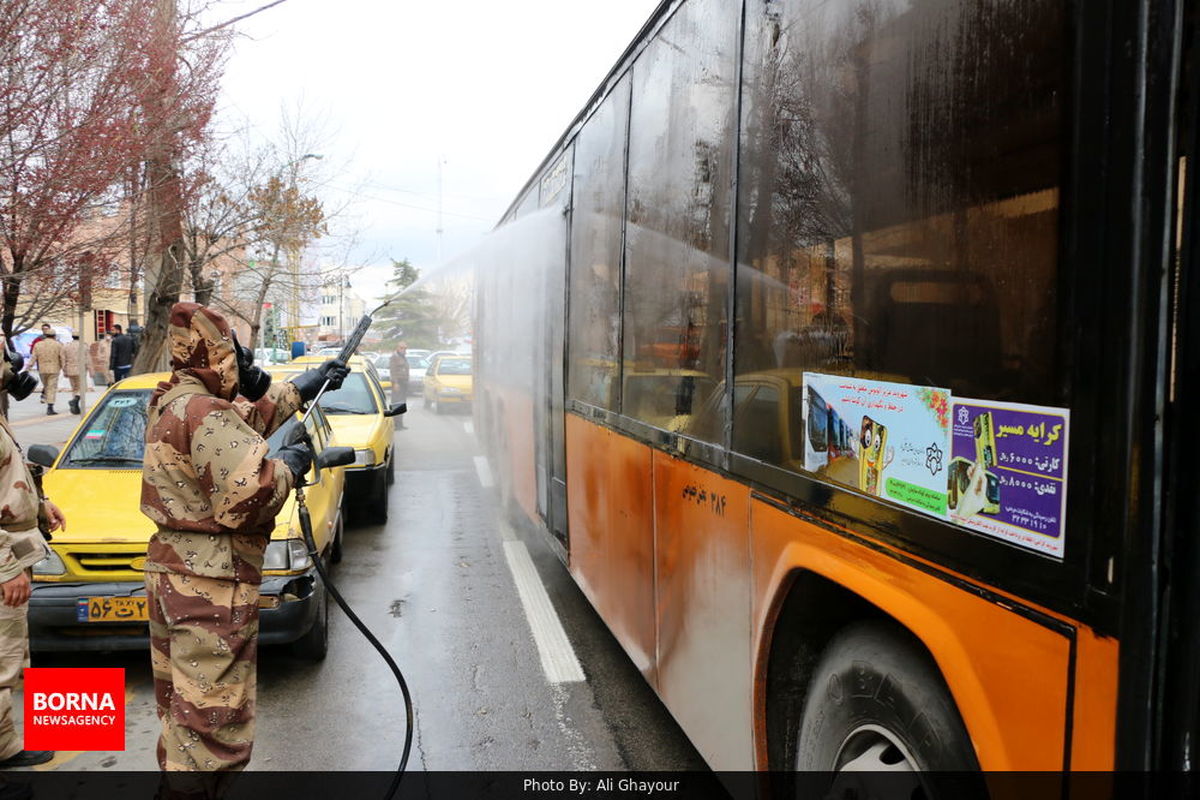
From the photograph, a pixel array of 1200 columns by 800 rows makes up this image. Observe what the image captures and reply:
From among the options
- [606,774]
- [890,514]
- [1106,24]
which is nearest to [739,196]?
[890,514]

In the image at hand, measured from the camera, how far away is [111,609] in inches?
184

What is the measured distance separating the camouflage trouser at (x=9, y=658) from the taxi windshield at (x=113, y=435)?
7.25 feet

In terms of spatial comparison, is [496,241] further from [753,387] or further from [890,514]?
[890,514]

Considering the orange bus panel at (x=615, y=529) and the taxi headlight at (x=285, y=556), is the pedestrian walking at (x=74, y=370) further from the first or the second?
the orange bus panel at (x=615, y=529)

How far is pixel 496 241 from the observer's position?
11.6 metres

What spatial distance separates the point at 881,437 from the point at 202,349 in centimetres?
243

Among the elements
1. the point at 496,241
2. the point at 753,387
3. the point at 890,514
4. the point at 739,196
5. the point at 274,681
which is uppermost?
the point at 496,241

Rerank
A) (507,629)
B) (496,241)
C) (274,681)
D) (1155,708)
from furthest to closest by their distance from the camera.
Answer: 1. (496,241)
2. (507,629)
3. (274,681)
4. (1155,708)

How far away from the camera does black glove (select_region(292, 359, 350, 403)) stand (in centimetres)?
393

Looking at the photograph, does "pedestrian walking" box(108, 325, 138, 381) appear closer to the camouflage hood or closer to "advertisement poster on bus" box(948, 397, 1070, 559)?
the camouflage hood

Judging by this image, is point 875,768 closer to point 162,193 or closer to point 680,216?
point 680,216

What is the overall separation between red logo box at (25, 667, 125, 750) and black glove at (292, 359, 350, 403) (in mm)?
1898

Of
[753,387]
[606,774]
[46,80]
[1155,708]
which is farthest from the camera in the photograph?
[46,80]

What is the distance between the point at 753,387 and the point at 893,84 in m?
1.06
